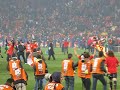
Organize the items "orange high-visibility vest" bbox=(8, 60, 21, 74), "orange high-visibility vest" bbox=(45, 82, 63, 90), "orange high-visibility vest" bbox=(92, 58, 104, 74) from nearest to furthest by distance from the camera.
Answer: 1. "orange high-visibility vest" bbox=(45, 82, 63, 90)
2. "orange high-visibility vest" bbox=(8, 60, 21, 74)
3. "orange high-visibility vest" bbox=(92, 58, 104, 74)

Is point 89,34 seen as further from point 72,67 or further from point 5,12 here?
point 72,67

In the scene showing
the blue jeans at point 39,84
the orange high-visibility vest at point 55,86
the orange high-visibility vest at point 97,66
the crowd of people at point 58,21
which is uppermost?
the crowd of people at point 58,21

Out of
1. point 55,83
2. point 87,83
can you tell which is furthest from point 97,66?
point 55,83

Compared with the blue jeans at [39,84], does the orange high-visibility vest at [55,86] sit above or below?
above

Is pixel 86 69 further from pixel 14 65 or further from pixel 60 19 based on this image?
pixel 60 19

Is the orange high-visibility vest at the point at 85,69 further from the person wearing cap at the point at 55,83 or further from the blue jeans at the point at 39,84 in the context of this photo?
the person wearing cap at the point at 55,83

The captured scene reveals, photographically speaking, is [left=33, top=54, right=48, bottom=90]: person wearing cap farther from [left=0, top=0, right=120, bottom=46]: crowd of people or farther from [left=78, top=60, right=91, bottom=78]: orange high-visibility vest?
[left=0, top=0, right=120, bottom=46]: crowd of people

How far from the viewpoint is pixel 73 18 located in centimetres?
7888

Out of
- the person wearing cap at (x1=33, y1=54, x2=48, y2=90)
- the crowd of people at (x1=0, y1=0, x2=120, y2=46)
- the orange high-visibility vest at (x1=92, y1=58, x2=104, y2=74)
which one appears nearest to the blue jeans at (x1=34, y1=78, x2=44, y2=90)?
the person wearing cap at (x1=33, y1=54, x2=48, y2=90)

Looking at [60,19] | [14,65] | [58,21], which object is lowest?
[14,65]

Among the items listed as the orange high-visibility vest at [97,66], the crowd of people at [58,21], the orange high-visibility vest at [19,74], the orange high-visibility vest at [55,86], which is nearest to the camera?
the orange high-visibility vest at [55,86]

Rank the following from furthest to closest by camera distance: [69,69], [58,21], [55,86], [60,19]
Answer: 1. [60,19]
2. [58,21]
3. [69,69]
4. [55,86]

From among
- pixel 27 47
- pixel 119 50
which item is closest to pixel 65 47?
pixel 119 50

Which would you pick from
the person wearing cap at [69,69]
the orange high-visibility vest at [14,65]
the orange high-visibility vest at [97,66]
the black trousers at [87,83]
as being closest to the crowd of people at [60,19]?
the person wearing cap at [69,69]
